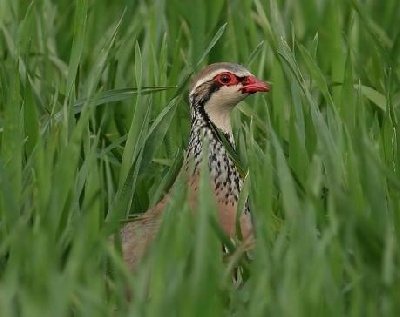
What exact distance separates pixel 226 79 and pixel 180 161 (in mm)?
320

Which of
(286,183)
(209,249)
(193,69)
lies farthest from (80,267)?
(193,69)

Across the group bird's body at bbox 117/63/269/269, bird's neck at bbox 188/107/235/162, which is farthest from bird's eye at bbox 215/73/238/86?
bird's neck at bbox 188/107/235/162

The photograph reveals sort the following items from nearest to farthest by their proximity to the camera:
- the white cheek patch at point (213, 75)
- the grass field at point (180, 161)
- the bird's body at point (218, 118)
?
1. the grass field at point (180, 161)
2. the bird's body at point (218, 118)
3. the white cheek patch at point (213, 75)

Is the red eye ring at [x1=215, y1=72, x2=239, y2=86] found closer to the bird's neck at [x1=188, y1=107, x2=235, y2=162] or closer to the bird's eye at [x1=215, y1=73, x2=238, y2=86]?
the bird's eye at [x1=215, y1=73, x2=238, y2=86]

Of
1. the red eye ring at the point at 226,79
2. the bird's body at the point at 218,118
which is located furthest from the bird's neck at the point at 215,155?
the red eye ring at the point at 226,79

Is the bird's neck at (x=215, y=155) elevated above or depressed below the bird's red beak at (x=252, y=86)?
below

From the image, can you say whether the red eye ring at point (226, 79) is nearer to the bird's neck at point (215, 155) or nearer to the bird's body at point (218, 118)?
the bird's body at point (218, 118)

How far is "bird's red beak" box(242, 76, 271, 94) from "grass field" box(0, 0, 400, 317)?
12 cm

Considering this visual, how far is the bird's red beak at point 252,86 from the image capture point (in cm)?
552

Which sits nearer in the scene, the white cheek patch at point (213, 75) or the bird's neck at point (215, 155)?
the bird's neck at point (215, 155)

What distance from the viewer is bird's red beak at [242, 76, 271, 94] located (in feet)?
18.1

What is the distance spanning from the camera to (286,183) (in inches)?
172

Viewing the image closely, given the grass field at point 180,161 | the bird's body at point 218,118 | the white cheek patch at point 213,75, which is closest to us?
the grass field at point 180,161

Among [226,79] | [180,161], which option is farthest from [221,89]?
[180,161]
